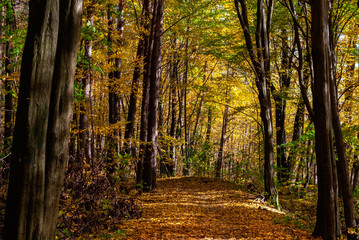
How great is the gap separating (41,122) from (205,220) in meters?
5.46

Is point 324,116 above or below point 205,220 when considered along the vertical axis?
above

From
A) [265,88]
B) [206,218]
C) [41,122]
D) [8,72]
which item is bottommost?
[206,218]

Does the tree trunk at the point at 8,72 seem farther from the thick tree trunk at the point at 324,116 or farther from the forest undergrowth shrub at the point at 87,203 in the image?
the thick tree trunk at the point at 324,116

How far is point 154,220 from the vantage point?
6508mm

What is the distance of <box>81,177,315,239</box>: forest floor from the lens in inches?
216

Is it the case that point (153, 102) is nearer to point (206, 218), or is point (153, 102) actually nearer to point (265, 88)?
point (265, 88)

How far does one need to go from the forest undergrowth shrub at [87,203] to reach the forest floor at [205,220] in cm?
28

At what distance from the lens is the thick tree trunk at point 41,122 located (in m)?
2.30

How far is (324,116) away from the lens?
17.1ft

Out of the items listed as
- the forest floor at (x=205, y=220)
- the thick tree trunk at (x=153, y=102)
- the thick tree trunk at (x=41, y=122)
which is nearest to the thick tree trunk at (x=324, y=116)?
the forest floor at (x=205, y=220)

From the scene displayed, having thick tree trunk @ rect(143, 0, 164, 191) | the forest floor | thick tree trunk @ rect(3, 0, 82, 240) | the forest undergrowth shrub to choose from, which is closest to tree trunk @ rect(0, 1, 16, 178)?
the forest undergrowth shrub

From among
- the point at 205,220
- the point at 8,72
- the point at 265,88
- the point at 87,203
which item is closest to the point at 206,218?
the point at 205,220

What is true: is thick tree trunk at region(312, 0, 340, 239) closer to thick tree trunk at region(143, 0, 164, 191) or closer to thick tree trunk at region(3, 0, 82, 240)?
thick tree trunk at region(3, 0, 82, 240)

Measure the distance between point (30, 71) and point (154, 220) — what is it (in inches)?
201
